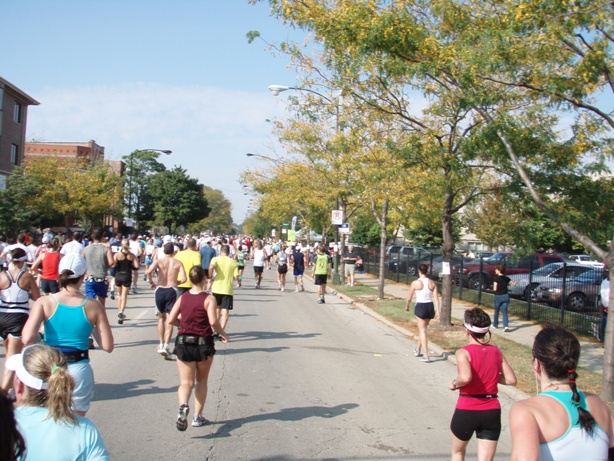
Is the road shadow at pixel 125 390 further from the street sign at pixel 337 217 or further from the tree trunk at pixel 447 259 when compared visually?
the street sign at pixel 337 217

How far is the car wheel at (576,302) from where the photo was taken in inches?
622

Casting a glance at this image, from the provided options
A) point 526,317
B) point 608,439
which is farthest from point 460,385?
point 526,317

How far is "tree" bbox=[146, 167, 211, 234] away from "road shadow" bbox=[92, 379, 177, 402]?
71071mm

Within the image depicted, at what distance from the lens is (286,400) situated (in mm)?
7691

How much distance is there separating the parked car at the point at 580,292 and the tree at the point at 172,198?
65.3 metres

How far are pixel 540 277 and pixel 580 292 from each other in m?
2.33

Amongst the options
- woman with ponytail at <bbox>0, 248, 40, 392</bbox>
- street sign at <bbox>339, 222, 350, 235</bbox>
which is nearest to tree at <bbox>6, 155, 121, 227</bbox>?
street sign at <bbox>339, 222, 350, 235</bbox>

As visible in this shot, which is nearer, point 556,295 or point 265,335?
point 265,335

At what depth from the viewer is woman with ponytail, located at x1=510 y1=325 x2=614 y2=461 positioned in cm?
270

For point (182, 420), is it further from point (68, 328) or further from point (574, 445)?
point (574, 445)

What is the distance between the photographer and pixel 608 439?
9.42 feet

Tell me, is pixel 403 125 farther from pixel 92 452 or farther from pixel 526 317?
pixel 92 452

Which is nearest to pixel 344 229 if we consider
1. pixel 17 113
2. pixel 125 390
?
pixel 125 390

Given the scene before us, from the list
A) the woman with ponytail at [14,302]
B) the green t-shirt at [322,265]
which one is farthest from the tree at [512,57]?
the green t-shirt at [322,265]
